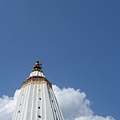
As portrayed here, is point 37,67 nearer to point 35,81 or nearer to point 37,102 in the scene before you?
point 35,81

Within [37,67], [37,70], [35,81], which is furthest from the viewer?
[37,67]

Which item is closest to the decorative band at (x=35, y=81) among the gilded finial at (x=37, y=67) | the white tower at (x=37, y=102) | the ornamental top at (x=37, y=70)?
the white tower at (x=37, y=102)

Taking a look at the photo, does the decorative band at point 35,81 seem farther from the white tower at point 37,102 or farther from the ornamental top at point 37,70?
the ornamental top at point 37,70

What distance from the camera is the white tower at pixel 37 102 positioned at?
3457cm

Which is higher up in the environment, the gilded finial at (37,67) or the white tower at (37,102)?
the gilded finial at (37,67)

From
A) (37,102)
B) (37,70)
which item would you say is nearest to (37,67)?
(37,70)

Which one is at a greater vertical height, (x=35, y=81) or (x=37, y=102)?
(x=35, y=81)

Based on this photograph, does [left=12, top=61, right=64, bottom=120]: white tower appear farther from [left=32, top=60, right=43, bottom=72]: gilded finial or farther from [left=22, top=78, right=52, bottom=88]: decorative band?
[left=32, top=60, right=43, bottom=72]: gilded finial

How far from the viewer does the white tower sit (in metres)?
34.6

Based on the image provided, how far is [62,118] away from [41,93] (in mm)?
4912

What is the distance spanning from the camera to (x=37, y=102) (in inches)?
1438

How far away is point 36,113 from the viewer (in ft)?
113

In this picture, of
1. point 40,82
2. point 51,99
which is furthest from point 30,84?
point 51,99

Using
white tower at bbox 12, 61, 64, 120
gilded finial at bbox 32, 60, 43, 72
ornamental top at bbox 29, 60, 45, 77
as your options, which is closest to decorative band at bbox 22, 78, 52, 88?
white tower at bbox 12, 61, 64, 120
